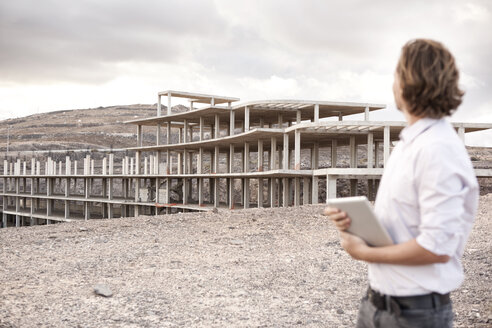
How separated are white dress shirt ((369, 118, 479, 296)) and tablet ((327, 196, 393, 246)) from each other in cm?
6

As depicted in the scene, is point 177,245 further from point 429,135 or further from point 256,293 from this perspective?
point 429,135

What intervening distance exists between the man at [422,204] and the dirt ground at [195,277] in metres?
4.43

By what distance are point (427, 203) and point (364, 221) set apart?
254 millimetres

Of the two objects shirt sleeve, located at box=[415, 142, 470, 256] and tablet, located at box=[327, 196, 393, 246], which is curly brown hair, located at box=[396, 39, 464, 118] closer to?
shirt sleeve, located at box=[415, 142, 470, 256]

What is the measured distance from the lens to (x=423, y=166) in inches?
71.7

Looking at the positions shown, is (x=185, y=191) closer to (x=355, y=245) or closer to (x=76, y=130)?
(x=355, y=245)

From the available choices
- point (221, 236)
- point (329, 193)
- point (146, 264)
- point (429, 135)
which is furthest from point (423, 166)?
point (329, 193)

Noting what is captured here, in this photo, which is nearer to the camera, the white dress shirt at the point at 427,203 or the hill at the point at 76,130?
the white dress shirt at the point at 427,203

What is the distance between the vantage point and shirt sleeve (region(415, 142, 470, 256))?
5.82 ft

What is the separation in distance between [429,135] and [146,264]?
25.6 feet

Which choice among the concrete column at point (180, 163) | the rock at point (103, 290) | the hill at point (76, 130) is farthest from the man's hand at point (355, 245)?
the hill at point (76, 130)

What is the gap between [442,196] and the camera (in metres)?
1.77

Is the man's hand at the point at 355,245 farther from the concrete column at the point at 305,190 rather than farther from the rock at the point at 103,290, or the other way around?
the concrete column at the point at 305,190

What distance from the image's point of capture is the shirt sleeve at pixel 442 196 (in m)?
1.77
